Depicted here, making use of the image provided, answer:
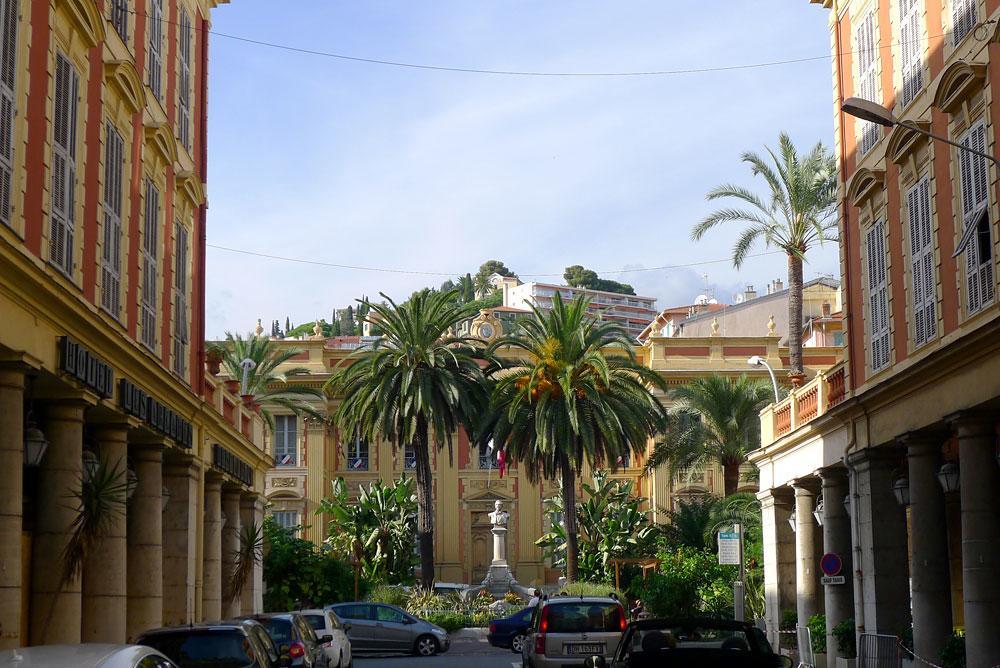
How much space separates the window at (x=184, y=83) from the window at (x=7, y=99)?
12126 mm

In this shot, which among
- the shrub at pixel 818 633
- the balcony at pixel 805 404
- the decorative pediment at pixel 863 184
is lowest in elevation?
the shrub at pixel 818 633

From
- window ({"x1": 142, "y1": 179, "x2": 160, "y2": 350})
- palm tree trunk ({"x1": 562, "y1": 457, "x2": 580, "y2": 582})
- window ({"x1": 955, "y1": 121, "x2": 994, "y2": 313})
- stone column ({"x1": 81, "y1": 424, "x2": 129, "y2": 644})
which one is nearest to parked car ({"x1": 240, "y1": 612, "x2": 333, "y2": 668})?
stone column ({"x1": 81, "y1": 424, "x2": 129, "y2": 644})

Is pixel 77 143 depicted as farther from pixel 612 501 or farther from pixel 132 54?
pixel 612 501

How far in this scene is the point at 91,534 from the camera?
59.7 ft

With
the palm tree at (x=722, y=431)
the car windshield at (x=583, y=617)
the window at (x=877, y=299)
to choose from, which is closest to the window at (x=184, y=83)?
the car windshield at (x=583, y=617)

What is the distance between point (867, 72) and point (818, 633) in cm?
1214

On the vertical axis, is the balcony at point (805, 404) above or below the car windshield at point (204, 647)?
above

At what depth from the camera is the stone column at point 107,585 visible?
21484 millimetres

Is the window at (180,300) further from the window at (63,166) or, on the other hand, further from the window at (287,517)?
the window at (287,517)

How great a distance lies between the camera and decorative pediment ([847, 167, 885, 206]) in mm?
25578

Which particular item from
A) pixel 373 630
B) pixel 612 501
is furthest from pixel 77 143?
pixel 612 501

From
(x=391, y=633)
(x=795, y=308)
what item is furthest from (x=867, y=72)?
(x=391, y=633)

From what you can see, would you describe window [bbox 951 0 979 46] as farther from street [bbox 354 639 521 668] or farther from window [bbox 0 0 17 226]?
street [bbox 354 639 521 668]

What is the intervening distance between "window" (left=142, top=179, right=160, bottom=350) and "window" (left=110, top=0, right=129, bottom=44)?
3163mm
